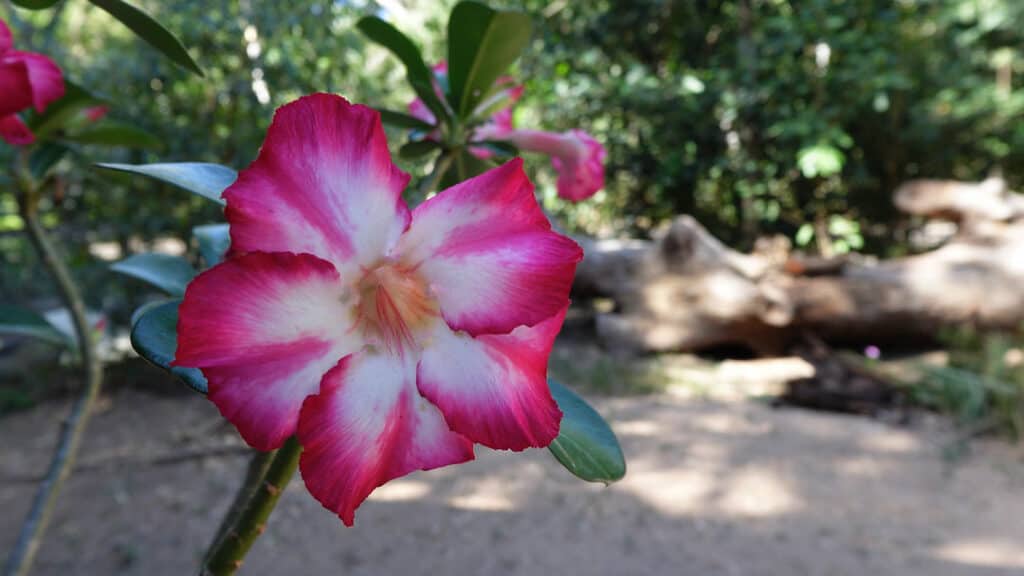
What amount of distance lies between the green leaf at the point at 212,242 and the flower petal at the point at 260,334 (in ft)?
0.91

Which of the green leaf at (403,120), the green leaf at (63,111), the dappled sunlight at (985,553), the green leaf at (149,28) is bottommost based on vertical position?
the dappled sunlight at (985,553)

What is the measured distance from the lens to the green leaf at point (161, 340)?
0.37 m

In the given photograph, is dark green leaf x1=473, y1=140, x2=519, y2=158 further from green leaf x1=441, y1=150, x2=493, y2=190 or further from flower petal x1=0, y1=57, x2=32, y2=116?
flower petal x1=0, y1=57, x2=32, y2=116

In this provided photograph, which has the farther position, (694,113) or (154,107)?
(694,113)

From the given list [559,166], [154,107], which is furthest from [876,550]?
[154,107]

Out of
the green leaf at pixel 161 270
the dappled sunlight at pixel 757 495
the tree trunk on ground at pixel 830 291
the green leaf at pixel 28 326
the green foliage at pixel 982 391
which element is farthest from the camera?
the tree trunk on ground at pixel 830 291

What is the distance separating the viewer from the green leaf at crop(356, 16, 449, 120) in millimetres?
648

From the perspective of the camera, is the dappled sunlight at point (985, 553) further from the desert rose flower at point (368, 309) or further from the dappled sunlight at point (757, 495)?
the desert rose flower at point (368, 309)

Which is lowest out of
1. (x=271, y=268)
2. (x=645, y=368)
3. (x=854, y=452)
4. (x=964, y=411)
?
(x=645, y=368)

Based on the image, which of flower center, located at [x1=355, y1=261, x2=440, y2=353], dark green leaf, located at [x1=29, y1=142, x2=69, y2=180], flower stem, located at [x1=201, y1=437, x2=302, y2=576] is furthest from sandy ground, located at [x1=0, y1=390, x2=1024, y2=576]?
flower center, located at [x1=355, y1=261, x2=440, y2=353]

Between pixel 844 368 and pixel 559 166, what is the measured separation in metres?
3.15

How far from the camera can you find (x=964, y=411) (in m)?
2.92

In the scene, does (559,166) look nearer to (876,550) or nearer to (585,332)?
(876,550)

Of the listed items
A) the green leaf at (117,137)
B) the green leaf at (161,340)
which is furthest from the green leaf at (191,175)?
the green leaf at (117,137)
